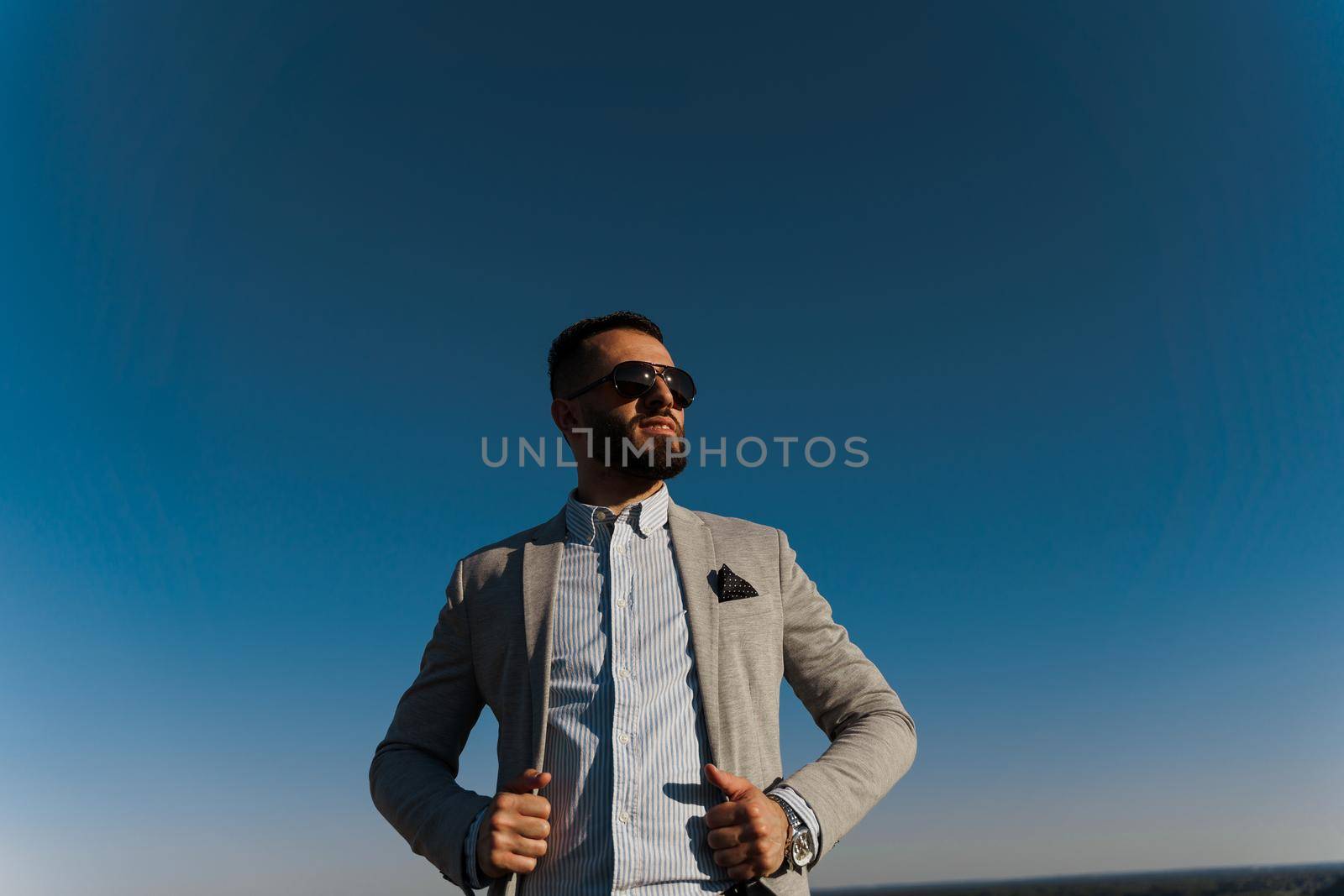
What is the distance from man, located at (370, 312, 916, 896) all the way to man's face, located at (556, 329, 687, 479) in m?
0.02

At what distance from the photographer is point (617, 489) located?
179 inches

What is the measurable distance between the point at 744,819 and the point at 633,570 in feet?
4.29

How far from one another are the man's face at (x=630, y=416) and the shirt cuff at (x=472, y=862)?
197 cm

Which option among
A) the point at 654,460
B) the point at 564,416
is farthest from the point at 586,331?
the point at 654,460

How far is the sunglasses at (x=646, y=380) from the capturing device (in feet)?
15.3

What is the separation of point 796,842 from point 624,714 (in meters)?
0.84

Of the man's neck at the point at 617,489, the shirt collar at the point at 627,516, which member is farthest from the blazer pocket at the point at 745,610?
the man's neck at the point at 617,489

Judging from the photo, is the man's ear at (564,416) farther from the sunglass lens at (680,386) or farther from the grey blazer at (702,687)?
the grey blazer at (702,687)

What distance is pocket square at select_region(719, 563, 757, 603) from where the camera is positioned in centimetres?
381

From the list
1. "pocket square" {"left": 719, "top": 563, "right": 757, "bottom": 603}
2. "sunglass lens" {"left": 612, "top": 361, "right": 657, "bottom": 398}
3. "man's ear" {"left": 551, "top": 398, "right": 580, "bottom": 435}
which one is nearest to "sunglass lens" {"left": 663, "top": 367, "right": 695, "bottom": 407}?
"sunglass lens" {"left": 612, "top": 361, "right": 657, "bottom": 398}

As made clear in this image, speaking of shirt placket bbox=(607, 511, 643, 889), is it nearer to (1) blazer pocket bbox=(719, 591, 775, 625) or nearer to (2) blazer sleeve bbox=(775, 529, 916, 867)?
(1) blazer pocket bbox=(719, 591, 775, 625)

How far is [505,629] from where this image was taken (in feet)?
12.7

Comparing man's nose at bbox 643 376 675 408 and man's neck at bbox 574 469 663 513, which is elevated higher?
man's nose at bbox 643 376 675 408

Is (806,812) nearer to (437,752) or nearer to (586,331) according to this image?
(437,752)
